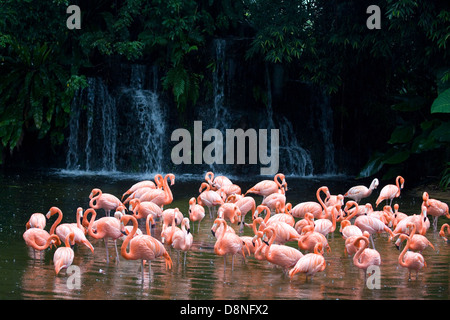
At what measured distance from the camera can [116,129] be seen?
1530 centimetres

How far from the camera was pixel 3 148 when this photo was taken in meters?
14.5

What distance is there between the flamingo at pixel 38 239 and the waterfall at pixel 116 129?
8341 mm

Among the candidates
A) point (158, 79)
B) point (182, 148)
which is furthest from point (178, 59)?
point (182, 148)

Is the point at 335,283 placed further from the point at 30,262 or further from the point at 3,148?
the point at 3,148

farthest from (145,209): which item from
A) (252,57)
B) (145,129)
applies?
(252,57)

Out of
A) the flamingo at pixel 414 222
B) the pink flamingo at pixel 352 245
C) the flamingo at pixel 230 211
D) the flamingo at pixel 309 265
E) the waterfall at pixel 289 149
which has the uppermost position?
the waterfall at pixel 289 149

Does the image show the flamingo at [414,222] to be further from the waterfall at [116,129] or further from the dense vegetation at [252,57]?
the waterfall at [116,129]

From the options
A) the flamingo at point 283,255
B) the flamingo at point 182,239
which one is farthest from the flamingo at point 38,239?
the flamingo at point 283,255

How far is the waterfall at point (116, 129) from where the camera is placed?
15133 millimetres

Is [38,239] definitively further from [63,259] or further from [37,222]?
[63,259]

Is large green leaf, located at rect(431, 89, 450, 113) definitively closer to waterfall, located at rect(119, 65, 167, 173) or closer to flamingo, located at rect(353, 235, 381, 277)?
flamingo, located at rect(353, 235, 381, 277)

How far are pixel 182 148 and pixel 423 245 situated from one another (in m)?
9.31

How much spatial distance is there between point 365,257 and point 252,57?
980cm

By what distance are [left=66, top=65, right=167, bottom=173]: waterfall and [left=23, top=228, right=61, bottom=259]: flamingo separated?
27.4 ft
